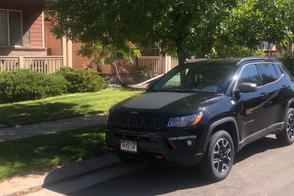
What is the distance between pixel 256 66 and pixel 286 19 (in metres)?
1.71

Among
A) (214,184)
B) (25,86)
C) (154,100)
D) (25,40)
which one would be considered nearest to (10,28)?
(25,40)

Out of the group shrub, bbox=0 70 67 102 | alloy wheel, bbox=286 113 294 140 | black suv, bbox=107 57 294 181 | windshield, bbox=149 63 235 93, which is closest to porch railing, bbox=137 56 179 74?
shrub, bbox=0 70 67 102

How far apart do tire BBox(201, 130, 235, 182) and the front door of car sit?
479mm

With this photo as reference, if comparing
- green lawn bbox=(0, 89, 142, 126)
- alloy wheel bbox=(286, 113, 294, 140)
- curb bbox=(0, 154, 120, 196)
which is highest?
alloy wheel bbox=(286, 113, 294, 140)

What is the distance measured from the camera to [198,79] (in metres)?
7.94

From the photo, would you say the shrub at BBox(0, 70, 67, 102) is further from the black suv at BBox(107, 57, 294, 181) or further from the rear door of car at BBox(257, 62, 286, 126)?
the rear door of car at BBox(257, 62, 286, 126)

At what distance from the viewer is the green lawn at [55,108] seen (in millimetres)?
11290

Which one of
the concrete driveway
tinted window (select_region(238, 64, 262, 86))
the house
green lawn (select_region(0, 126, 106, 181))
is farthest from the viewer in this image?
the house

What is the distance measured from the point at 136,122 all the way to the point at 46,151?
209 centimetres

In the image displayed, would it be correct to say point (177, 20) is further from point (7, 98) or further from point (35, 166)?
point (7, 98)

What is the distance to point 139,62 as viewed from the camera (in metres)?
24.2

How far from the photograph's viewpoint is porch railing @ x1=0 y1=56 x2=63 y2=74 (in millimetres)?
16953

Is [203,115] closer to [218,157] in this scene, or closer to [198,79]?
[218,157]

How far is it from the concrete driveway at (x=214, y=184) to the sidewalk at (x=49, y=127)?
9.58 ft
